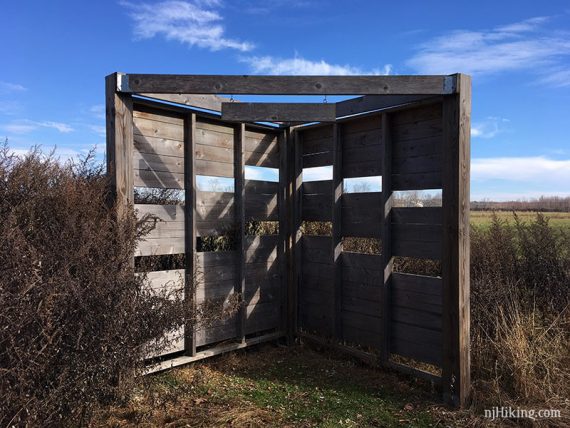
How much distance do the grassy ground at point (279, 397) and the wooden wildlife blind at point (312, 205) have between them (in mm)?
247

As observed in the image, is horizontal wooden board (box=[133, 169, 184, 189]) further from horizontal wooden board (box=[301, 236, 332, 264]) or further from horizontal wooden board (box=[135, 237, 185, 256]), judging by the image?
horizontal wooden board (box=[301, 236, 332, 264])

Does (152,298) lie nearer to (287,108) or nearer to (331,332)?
(287,108)

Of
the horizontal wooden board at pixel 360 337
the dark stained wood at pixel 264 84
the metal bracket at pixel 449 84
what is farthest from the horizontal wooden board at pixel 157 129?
the horizontal wooden board at pixel 360 337

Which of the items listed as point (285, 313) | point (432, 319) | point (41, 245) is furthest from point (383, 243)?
point (41, 245)

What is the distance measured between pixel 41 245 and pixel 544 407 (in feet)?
14.4

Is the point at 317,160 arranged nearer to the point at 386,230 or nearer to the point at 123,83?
the point at 386,230

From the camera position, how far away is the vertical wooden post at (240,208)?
5570mm

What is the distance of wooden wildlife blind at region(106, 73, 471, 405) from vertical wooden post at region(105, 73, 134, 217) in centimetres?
1

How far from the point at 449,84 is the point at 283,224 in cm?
291

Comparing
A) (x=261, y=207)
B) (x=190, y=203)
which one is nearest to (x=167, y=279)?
(x=190, y=203)

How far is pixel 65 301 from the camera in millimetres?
2871

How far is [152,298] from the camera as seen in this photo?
3.58 m

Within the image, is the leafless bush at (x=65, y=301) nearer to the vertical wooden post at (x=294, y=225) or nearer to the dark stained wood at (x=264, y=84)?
the dark stained wood at (x=264, y=84)

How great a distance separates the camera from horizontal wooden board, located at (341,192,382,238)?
5.21 metres
